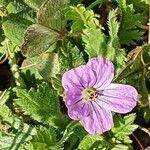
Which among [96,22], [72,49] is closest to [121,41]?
[96,22]

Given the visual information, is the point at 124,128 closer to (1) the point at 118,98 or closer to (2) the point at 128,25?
(1) the point at 118,98

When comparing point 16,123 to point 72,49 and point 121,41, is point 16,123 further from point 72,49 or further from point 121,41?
point 121,41

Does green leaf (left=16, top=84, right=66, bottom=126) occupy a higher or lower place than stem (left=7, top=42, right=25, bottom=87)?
lower

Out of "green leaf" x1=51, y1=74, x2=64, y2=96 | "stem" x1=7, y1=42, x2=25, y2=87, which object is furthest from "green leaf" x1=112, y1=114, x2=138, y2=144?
"stem" x1=7, y1=42, x2=25, y2=87

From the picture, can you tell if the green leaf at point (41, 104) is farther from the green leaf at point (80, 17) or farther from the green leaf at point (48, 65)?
the green leaf at point (80, 17)

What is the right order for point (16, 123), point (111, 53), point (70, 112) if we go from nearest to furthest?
point (70, 112)
point (111, 53)
point (16, 123)

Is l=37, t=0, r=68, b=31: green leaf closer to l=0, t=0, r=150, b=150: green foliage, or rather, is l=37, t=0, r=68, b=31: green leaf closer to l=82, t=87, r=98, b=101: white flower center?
l=0, t=0, r=150, b=150: green foliage

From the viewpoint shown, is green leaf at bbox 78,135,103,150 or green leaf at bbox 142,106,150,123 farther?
green leaf at bbox 142,106,150,123

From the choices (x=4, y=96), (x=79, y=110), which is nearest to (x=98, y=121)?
(x=79, y=110)
